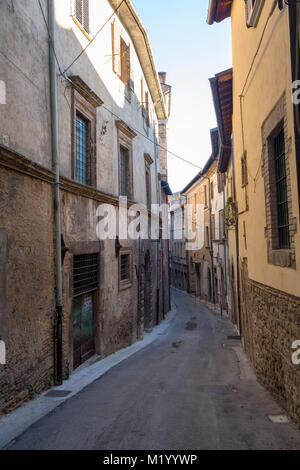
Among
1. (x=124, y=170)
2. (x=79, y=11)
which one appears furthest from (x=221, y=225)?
(x=79, y=11)

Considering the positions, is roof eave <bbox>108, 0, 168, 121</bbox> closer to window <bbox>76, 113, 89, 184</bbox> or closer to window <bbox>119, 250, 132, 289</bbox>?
window <bbox>76, 113, 89, 184</bbox>

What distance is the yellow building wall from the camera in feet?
16.6

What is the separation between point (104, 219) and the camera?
11.1 meters

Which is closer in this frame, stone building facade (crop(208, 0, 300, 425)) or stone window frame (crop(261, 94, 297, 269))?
stone building facade (crop(208, 0, 300, 425))

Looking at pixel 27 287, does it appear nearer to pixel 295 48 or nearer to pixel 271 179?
pixel 271 179

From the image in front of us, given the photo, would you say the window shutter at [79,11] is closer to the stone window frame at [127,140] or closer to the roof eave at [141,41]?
the roof eave at [141,41]

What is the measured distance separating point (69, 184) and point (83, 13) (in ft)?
15.7

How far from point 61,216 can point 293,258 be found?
15.8ft

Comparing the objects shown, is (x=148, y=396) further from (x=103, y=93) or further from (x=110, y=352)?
(x=103, y=93)

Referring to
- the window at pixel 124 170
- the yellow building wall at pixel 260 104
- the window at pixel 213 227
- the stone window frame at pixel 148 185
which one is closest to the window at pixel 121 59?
the window at pixel 124 170

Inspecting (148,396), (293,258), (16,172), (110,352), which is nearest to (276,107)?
(293,258)

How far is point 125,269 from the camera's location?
13.5 meters

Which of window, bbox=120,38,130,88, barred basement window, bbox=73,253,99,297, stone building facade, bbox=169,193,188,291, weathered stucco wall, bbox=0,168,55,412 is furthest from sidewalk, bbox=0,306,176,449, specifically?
stone building facade, bbox=169,193,188,291

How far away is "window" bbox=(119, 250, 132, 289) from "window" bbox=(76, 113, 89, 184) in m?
3.66
